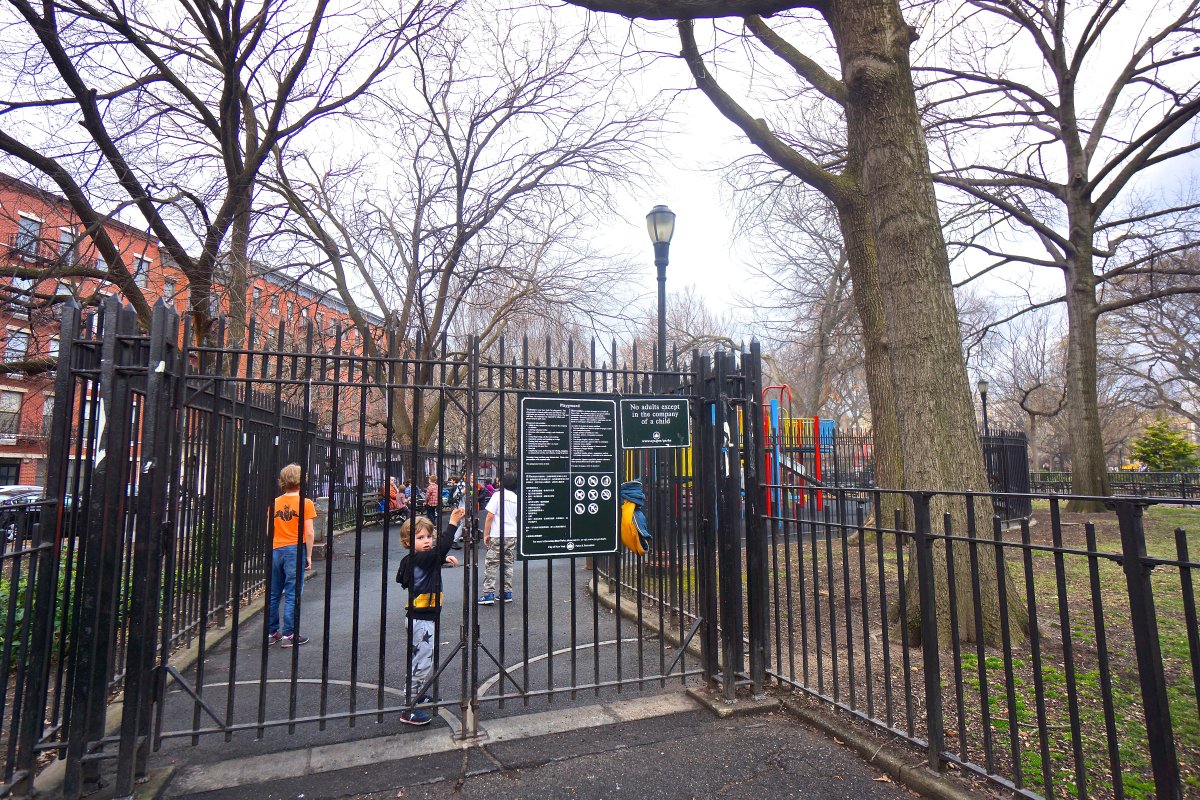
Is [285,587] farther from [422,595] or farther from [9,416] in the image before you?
[9,416]

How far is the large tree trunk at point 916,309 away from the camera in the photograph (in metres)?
5.34

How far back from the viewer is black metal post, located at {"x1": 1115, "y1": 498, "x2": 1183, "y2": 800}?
8.18 ft

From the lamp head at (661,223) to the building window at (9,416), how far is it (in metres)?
29.4

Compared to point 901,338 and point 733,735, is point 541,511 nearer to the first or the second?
point 733,735

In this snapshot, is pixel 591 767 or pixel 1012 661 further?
pixel 1012 661

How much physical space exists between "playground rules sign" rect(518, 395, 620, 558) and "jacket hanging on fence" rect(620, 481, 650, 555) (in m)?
0.13

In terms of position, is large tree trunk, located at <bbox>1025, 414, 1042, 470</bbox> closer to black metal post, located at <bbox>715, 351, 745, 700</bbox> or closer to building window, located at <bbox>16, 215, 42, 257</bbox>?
black metal post, located at <bbox>715, 351, 745, 700</bbox>

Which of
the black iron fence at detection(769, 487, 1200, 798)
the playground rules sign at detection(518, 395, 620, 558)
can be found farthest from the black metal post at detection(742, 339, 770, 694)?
the playground rules sign at detection(518, 395, 620, 558)

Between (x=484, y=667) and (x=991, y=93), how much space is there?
608 inches

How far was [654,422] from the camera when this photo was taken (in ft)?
15.7

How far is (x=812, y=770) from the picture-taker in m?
3.70

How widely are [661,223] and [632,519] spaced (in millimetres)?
5491

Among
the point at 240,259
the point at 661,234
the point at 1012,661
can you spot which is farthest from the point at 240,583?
the point at 240,259

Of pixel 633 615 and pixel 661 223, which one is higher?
pixel 661 223
